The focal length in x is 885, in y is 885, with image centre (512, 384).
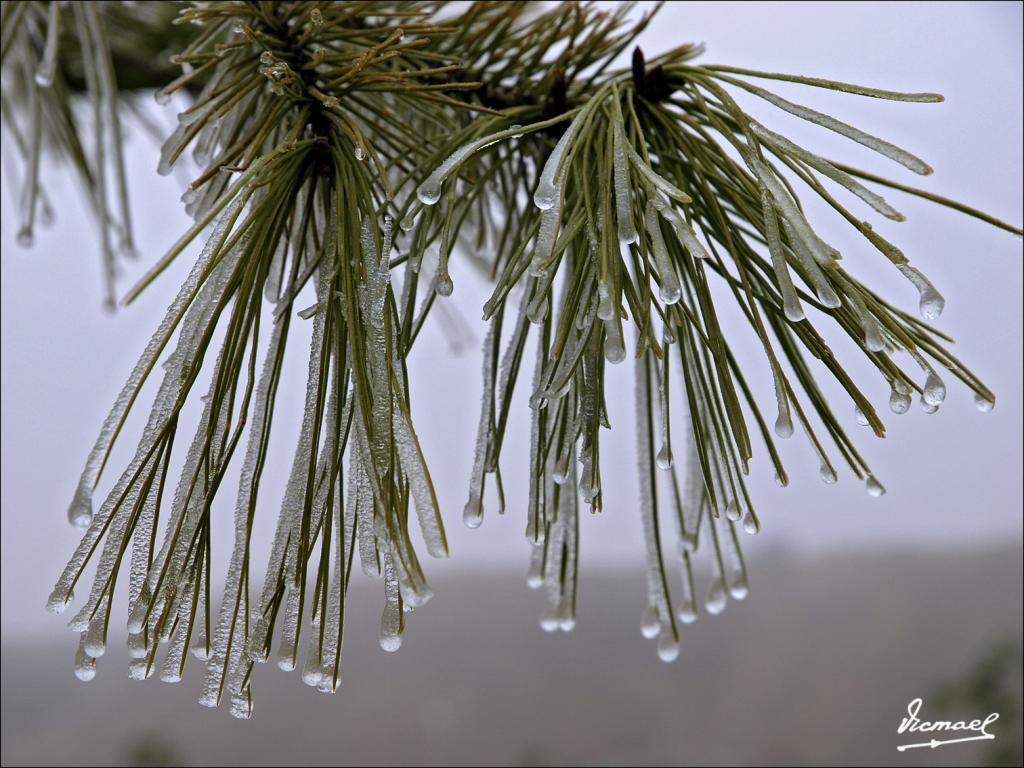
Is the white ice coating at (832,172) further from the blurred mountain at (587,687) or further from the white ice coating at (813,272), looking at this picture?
the blurred mountain at (587,687)

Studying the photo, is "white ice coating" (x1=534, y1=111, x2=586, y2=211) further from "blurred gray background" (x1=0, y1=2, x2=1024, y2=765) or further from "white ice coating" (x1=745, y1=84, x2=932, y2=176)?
"blurred gray background" (x1=0, y1=2, x2=1024, y2=765)

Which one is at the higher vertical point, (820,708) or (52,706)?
(52,706)

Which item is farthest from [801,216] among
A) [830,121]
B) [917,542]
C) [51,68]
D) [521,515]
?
[917,542]

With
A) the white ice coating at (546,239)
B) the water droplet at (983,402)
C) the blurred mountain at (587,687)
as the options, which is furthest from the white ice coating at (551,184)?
the blurred mountain at (587,687)

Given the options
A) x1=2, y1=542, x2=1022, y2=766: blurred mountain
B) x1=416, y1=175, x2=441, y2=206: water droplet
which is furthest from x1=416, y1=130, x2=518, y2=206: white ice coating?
x1=2, y1=542, x2=1022, y2=766: blurred mountain

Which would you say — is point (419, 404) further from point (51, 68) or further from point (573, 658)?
point (51, 68)
